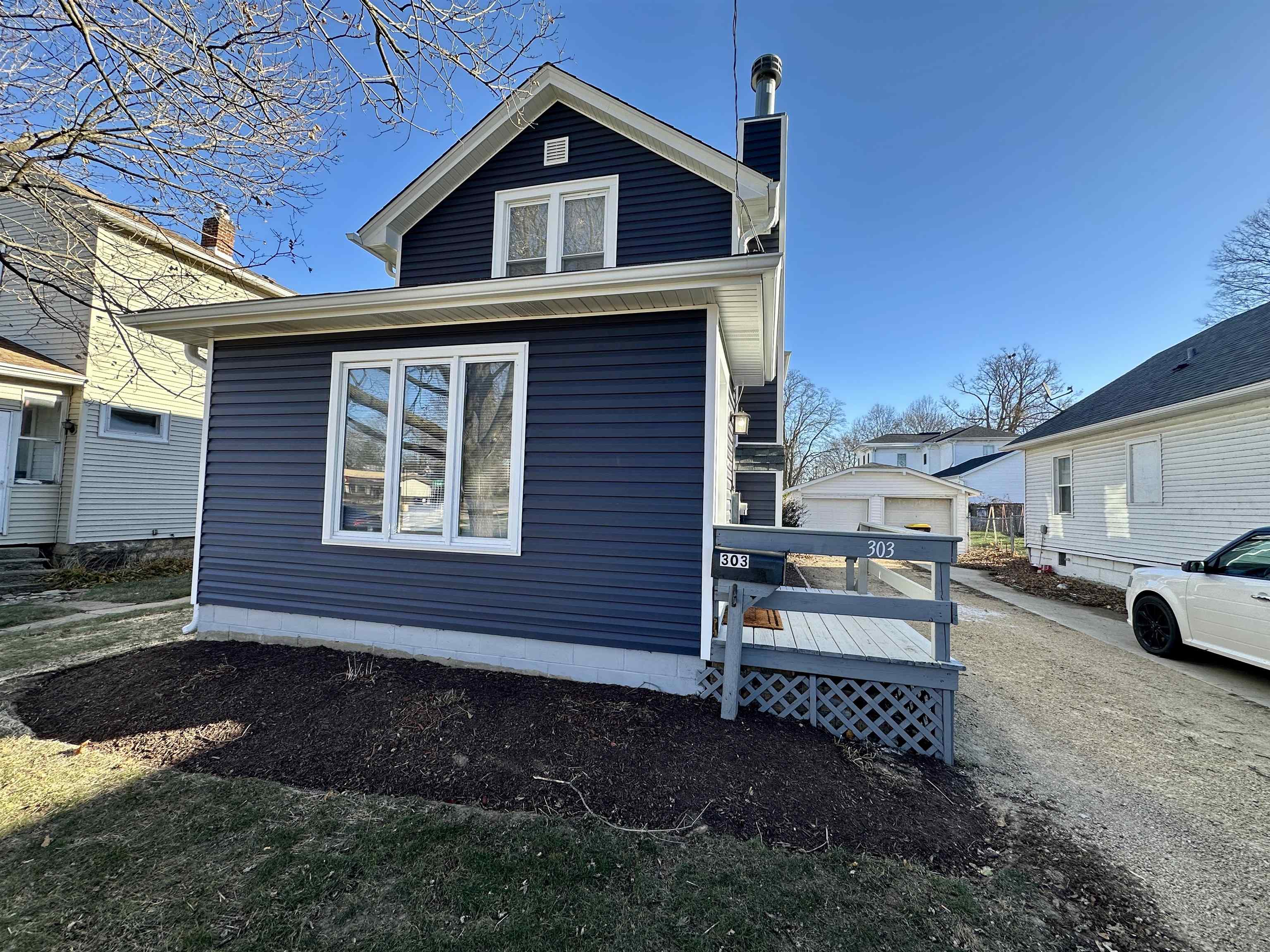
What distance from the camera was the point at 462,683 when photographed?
4.00 metres

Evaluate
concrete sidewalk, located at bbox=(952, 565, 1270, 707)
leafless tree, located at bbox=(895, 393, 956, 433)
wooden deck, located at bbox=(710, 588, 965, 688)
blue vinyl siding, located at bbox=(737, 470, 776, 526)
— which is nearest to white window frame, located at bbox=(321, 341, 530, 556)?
wooden deck, located at bbox=(710, 588, 965, 688)

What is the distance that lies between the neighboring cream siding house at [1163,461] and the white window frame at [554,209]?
382 inches

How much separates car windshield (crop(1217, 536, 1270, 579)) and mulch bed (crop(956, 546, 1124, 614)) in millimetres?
3557

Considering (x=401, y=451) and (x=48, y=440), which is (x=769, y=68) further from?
(x=48, y=440)

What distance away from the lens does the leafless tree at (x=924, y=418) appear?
46.6 metres

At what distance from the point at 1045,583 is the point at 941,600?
413 inches

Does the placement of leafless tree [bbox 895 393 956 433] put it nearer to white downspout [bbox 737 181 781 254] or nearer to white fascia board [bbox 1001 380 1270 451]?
white fascia board [bbox 1001 380 1270 451]

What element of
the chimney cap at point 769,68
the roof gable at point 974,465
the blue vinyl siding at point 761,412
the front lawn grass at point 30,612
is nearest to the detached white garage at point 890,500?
the blue vinyl siding at point 761,412

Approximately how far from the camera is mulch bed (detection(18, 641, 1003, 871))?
8.63 ft

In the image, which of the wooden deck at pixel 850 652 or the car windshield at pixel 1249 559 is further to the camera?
the car windshield at pixel 1249 559

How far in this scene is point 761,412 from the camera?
888 centimetres

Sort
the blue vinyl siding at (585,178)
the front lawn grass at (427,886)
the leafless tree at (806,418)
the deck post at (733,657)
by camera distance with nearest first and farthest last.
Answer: the front lawn grass at (427,886) < the deck post at (733,657) < the blue vinyl siding at (585,178) < the leafless tree at (806,418)

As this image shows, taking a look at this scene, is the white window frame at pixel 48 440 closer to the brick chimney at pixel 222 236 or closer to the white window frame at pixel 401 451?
the brick chimney at pixel 222 236

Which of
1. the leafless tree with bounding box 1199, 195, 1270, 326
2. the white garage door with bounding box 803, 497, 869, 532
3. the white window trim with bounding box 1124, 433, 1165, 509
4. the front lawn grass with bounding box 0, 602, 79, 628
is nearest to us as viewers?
the front lawn grass with bounding box 0, 602, 79, 628
